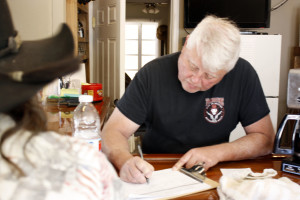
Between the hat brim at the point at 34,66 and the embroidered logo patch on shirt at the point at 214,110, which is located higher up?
the hat brim at the point at 34,66

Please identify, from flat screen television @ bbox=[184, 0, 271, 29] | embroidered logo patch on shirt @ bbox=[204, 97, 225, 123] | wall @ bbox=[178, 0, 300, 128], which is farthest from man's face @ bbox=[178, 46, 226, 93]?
wall @ bbox=[178, 0, 300, 128]

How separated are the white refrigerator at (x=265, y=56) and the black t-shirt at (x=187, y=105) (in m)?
1.80

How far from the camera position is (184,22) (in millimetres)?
3648

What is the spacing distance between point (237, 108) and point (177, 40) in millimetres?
2268

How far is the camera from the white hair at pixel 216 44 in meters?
1.32

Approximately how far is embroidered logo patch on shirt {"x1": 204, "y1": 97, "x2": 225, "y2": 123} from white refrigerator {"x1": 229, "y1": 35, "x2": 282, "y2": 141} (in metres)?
1.86

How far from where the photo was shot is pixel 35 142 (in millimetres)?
398

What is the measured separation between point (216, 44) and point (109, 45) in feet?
8.68

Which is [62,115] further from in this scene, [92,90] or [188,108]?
[188,108]

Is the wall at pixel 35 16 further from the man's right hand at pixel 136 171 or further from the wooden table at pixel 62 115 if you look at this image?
the man's right hand at pixel 136 171

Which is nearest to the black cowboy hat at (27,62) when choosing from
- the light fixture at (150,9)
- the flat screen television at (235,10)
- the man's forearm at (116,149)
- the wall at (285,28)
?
the man's forearm at (116,149)

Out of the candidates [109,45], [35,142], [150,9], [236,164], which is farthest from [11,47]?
[150,9]

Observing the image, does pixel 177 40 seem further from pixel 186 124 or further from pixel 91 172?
pixel 91 172

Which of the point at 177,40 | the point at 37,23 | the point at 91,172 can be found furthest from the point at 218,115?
the point at 177,40
